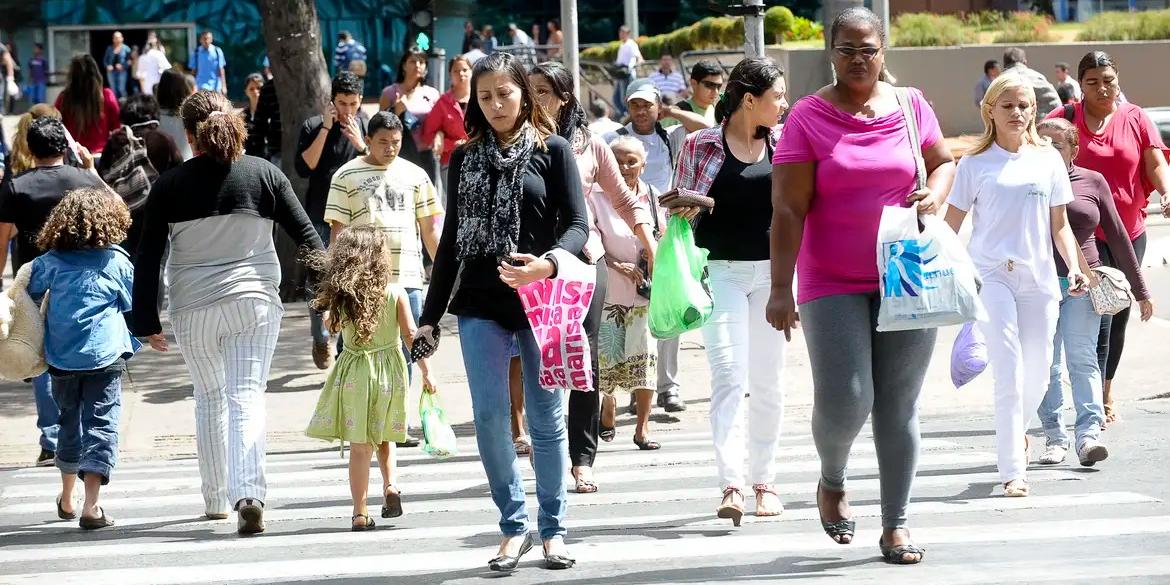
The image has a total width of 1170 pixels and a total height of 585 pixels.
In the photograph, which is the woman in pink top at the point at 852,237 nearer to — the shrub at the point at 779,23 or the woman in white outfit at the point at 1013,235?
the woman in white outfit at the point at 1013,235

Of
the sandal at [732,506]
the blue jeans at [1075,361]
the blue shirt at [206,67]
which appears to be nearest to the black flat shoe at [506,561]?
the sandal at [732,506]

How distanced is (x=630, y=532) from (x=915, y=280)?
1.93 metres

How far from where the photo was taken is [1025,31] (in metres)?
33.5

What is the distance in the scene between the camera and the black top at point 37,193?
896cm

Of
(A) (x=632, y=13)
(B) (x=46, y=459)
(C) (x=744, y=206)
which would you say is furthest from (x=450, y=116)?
(A) (x=632, y=13)

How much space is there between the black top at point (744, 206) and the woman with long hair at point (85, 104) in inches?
321

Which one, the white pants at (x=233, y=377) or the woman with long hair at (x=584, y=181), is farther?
the woman with long hair at (x=584, y=181)

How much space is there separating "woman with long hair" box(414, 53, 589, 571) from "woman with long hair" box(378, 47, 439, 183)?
8358 mm

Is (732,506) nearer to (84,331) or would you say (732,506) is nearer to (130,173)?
(84,331)

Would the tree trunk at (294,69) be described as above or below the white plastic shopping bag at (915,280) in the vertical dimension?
above

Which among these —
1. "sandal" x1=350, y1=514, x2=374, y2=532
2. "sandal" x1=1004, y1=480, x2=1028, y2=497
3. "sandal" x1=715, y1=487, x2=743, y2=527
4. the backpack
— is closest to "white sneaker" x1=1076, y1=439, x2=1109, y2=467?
"sandal" x1=1004, y1=480, x2=1028, y2=497

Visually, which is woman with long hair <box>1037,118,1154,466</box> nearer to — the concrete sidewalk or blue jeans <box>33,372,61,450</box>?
the concrete sidewalk

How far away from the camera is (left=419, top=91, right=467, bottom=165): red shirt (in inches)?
565

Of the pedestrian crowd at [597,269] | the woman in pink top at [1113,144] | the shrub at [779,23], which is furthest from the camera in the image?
the shrub at [779,23]
